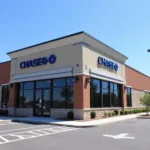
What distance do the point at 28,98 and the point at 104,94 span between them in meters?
8.31

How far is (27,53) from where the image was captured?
24.6 m

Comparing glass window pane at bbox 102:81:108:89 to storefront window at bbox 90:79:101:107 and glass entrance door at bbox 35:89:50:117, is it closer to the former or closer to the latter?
storefront window at bbox 90:79:101:107

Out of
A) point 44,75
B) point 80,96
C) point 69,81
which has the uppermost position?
point 44,75

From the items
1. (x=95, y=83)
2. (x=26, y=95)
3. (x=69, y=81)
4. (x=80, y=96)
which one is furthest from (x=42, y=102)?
(x=95, y=83)

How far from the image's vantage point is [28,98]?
78.0ft

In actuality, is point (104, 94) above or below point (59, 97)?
above

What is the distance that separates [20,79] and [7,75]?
3.76 metres

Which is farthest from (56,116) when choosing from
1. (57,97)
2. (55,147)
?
(55,147)

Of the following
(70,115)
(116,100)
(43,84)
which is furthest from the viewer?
(116,100)

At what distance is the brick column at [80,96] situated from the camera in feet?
63.2

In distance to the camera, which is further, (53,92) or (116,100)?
(116,100)

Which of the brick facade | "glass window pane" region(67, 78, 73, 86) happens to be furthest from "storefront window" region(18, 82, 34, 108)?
the brick facade

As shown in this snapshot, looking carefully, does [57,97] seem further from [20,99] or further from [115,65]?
[115,65]

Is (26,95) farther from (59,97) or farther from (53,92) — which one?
(59,97)
